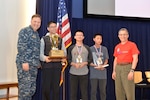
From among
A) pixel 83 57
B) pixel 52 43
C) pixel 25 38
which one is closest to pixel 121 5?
pixel 83 57

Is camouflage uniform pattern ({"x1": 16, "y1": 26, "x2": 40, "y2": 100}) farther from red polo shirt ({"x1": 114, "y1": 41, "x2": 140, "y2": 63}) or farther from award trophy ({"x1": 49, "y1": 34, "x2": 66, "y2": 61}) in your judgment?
red polo shirt ({"x1": 114, "y1": 41, "x2": 140, "y2": 63})

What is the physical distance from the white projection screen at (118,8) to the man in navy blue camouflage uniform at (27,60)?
225cm

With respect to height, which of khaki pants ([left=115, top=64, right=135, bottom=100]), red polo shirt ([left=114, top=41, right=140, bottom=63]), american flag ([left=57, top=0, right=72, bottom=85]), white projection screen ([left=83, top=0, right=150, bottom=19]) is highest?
white projection screen ([left=83, top=0, right=150, bottom=19])

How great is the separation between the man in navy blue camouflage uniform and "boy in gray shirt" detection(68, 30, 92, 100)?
820 mm

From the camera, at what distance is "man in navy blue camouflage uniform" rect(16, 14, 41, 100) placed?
325 cm

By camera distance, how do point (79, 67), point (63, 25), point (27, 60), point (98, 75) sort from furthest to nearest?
point (63, 25) → point (98, 75) → point (79, 67) → point (27, 60)

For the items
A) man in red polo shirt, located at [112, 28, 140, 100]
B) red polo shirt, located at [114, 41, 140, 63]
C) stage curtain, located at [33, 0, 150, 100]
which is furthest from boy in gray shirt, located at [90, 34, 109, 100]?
stage curtain, located at [33, 0, 150, 100]

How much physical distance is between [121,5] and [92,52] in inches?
69.0

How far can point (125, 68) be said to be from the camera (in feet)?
12.7

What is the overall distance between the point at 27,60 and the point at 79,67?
1028 mm

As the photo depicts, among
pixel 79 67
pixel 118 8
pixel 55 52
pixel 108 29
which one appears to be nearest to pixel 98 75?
pixel 79 67

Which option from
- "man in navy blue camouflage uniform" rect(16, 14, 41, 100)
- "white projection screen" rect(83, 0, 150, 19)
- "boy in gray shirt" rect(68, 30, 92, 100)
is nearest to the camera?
"man in navy blue camouflage uniform" rect(16, 14, 41, 100)

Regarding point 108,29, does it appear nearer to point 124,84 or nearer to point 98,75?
point 98,75

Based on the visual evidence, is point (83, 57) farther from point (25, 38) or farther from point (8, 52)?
point (8, 52)
